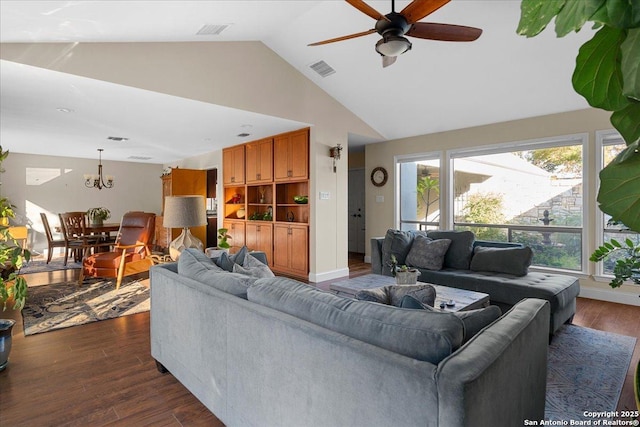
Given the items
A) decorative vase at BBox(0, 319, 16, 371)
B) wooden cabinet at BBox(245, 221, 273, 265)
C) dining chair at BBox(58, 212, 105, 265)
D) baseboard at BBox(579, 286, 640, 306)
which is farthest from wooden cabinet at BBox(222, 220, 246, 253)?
baseboard at BBox(579, 286, 640, 306)

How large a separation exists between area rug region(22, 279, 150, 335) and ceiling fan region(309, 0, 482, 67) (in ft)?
12.1

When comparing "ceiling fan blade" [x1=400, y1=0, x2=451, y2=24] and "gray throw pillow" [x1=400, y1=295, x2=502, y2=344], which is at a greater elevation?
"ceiling fan blade" [x1=400, y1=0, x2=451, y2=24]

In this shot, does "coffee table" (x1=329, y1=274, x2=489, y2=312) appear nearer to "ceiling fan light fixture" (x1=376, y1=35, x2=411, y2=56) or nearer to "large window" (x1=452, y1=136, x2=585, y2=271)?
"ceiling fan light fixture" (x1=376, y1=35, x2=411, y2=56)

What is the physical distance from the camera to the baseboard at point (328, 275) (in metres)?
5.13

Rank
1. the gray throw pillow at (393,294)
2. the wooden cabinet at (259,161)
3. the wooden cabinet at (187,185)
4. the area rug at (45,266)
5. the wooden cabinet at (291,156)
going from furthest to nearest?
the wooden cabinet at (187,185)
the wooden cabinet at (259,161)
the area rug at (45,266)
the wooden cabinet at (291,156)
the gray throw pillow at (393,294)

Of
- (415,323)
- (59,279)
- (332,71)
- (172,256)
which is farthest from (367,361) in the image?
(59,279)

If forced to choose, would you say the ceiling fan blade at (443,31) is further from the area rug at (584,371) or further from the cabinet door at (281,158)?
the cabinet door at (281,158)

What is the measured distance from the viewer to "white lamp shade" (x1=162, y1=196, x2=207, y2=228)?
140 inches

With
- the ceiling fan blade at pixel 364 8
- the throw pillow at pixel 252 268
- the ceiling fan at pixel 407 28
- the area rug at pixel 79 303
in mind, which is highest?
the ceiling fan blade at pixel 364 8

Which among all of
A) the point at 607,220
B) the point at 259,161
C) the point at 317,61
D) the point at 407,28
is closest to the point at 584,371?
Answer: the point at 607,220

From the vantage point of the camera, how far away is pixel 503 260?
3.62 metres

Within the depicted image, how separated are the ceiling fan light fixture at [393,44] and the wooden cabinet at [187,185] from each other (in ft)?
18.7

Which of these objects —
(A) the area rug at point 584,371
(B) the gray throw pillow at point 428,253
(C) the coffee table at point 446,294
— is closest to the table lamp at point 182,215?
(C) the coffee table at point 446,294

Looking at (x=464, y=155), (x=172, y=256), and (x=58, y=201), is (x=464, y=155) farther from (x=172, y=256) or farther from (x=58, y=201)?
(x=58, y=201)
